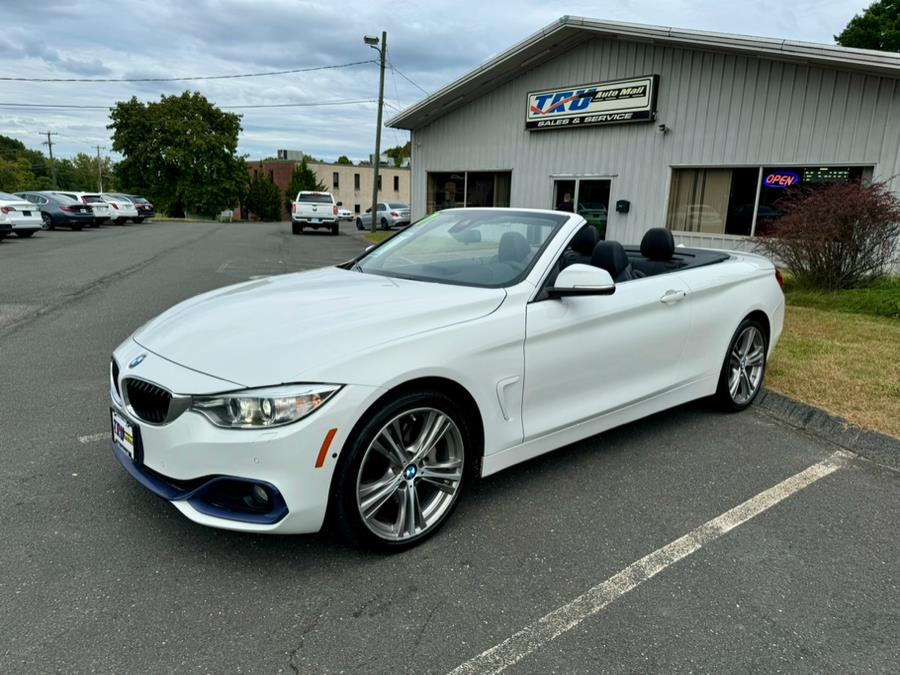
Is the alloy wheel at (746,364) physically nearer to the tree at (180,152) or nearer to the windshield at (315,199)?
the windshield at (315,199)

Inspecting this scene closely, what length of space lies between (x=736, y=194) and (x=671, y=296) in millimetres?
10570

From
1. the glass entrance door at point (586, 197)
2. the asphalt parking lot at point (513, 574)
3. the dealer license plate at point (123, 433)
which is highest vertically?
the glass entrance door at point (586, 197)

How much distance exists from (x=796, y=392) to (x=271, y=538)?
4.25 m

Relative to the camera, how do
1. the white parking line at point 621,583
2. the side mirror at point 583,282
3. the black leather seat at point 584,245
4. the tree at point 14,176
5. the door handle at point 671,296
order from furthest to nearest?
the tree at point 14,176 → the black leather seat at point 584,245 → the door handle at point 671,296 → the side mirror at point 583,282 → the white parking line at point 621,583

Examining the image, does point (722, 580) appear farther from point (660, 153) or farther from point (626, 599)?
point (660, 153)

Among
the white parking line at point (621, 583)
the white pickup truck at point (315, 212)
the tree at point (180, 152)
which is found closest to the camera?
the white parking line at point (621, 583)

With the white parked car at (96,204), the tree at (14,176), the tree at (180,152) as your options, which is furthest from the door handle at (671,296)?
the tree at (14,176)

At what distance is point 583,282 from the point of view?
318cm

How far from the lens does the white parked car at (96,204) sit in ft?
89.4

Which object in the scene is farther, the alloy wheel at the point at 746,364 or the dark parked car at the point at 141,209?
the dark parked car at the point at 141,209

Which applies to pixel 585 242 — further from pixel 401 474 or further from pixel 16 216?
pixel 16 216

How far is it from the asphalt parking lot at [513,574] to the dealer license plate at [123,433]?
0.43m

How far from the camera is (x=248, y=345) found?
2703 millimetres

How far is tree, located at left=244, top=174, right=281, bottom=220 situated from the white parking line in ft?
255
